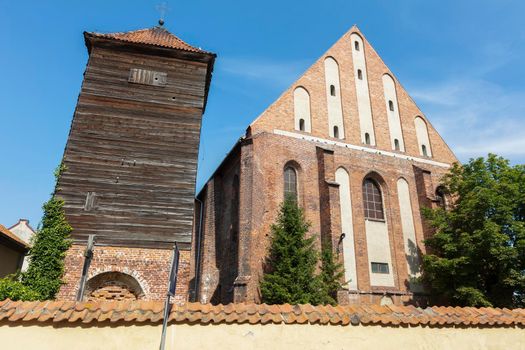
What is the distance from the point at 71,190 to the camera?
39.7 feet

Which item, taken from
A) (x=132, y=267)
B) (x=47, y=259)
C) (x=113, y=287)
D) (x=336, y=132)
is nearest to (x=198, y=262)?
(x=113, y=287)

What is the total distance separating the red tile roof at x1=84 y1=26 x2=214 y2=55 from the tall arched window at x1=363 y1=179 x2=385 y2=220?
32.8 feet

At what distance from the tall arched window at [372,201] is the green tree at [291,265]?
459cm

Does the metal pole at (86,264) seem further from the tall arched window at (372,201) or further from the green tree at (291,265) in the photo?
the tall arched window at (372,201)

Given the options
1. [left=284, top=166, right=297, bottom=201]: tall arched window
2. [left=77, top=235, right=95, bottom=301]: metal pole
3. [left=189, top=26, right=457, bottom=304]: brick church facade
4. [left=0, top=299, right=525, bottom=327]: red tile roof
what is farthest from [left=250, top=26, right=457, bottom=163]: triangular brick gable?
[left=0, top=299, right=525, bottom=327]: red tile roof

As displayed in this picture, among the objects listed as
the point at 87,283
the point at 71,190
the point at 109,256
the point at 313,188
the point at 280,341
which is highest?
the point at 313,188

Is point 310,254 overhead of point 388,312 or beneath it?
overhead

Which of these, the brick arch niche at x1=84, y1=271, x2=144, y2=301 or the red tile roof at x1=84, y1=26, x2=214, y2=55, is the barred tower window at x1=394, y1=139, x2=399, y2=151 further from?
the brick arch niche at x1=84, y1=271, x2=144, y2=301

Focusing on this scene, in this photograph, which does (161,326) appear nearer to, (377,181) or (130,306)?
(130,306)

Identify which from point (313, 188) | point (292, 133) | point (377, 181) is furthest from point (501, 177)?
point (292, 133)

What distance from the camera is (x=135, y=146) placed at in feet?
43.2

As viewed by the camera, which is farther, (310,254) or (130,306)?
(310,254)

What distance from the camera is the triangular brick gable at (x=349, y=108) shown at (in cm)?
1809

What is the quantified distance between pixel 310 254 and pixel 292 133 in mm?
6276
